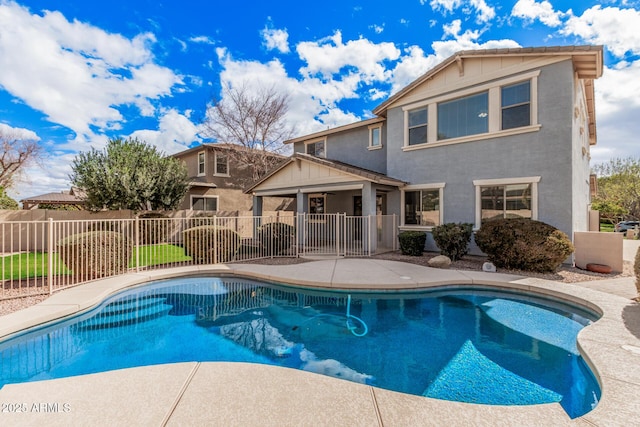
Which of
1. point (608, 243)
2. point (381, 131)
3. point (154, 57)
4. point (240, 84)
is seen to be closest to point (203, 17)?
point (154, 57)

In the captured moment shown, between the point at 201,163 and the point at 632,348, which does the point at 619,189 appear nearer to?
the point at 632,348

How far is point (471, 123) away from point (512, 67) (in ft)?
7.78

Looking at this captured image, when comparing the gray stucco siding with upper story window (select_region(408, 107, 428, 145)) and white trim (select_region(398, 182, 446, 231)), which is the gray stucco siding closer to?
white trim (select_region(398, 182, 446, 231))

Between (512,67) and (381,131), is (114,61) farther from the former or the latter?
(512,67)

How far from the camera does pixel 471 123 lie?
39.0 ft

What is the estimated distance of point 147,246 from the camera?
37.6 ft

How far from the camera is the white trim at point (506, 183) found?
33.9 ft

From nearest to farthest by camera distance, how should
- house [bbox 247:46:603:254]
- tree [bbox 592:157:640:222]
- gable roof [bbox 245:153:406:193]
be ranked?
house [bbox 247:46:603:254] < gable roof [bbox 245:153:406:193] < tree [bbox 592:157:640:222]

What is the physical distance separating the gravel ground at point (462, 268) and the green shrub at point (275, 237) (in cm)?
86

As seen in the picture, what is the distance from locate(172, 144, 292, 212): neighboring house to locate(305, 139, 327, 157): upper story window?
438 centimetres

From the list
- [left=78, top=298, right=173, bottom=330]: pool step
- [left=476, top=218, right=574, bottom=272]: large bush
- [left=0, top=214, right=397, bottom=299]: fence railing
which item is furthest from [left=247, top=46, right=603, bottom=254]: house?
[left=78, top=298, right=173, bottom=330]: pool step

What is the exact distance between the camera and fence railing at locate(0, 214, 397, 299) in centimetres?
787

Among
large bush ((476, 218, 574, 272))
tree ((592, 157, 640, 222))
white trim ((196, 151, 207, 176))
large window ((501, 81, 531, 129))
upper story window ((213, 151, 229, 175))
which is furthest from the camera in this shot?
tree ((592, 157, 640, 222))

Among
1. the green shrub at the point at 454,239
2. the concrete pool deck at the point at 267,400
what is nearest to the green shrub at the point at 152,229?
the concrete pool deck at the point at 267,400
